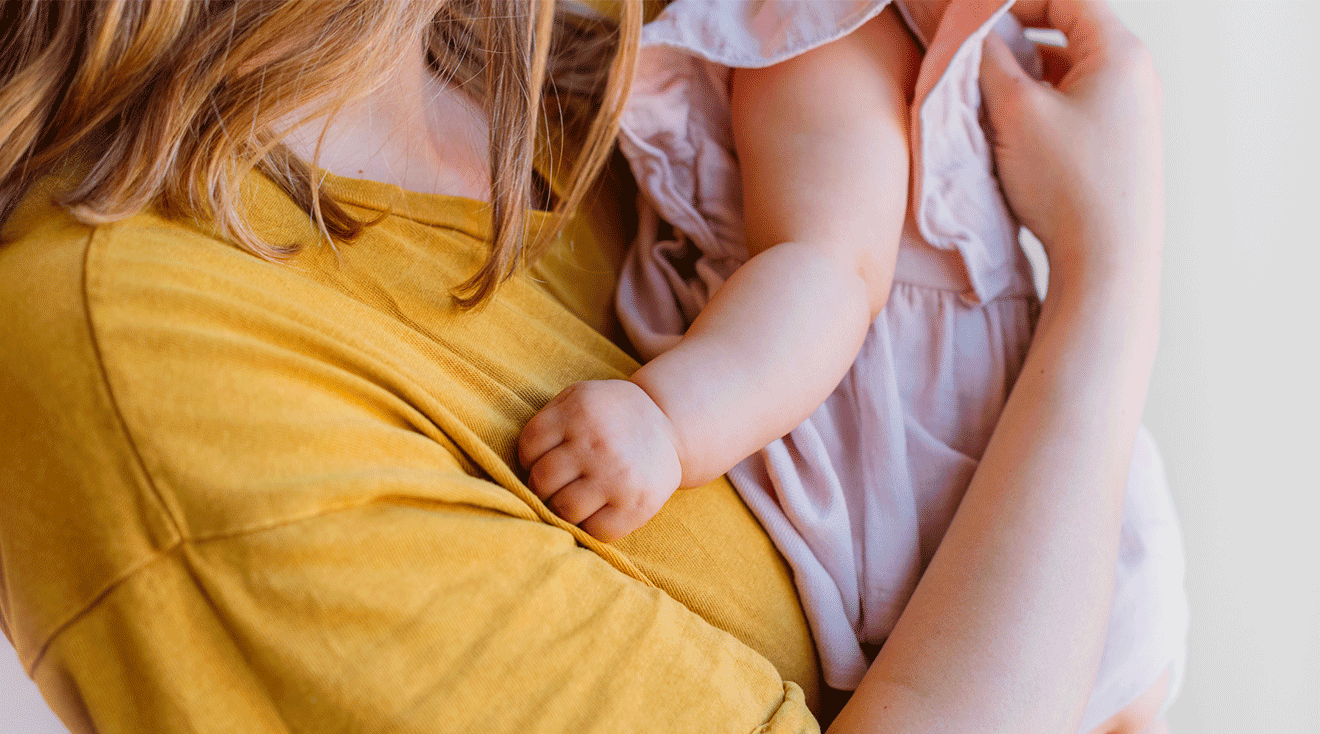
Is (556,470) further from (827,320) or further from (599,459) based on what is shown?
(827,320)

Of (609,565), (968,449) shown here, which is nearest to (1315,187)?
(968,449)

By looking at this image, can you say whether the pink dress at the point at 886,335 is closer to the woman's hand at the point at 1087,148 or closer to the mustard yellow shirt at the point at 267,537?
the woman's hand at the point at 1087,148

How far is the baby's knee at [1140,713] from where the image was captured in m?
0.72

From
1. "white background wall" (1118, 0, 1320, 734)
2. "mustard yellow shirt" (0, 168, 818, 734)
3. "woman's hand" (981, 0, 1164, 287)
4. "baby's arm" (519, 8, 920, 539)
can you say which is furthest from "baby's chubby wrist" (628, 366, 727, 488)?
"white background wall" (1118, 0, 1320, 734)

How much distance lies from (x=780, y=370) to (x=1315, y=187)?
950 mm

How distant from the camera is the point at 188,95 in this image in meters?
0.49

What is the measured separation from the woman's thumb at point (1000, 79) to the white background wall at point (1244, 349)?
1.70 ft

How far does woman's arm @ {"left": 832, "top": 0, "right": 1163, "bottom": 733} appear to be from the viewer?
1.80ft

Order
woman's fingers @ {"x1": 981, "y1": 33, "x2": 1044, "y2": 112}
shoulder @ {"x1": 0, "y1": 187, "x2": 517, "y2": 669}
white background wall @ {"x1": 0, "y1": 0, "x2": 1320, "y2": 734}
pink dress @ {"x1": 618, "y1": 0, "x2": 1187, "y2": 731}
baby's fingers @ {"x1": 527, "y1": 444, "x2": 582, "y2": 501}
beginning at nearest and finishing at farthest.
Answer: shoulder @ {"x1": 0, "y1": 187, "x2": 517, "y2": 669}
baby's fingers @ {"x1": 527, "y1": 444, "x2": 582, "y2": 501}
pink dress @ {"x1": 618, "y1": 0, "x2": 1187, "y2": 731}
woman's fingers @ {"x1": 981, "y1": 33, "x2": 1044, "y2": 112}
white background wall @ {"x1": 0, "y1": 0, "x2": 1320, "y2": 734}


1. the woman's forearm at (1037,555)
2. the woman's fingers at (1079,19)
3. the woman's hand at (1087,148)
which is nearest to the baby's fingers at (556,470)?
the woman's forearm at (1037,555)

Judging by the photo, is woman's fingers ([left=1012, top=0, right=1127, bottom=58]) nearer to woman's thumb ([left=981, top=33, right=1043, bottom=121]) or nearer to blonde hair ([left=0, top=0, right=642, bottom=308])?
woman's thumb ([left=981, top=33, right=1043, bottom=121])

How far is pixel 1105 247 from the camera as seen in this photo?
2.35ft

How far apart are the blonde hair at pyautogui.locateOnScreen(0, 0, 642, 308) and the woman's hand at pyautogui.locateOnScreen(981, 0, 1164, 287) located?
0.47 metres

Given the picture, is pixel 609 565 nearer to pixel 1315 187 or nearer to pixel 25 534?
pixel 25 534
